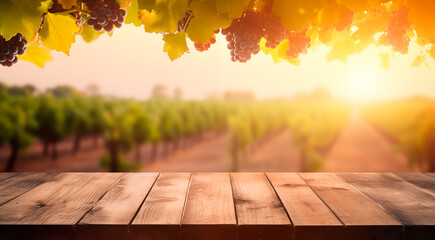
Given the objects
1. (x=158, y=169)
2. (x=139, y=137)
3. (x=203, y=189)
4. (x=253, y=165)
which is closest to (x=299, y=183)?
(x=203, y=189)

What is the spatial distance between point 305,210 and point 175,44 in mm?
939

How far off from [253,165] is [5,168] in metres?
11.3

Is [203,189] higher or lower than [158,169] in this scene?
higher

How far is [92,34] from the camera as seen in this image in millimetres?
1873

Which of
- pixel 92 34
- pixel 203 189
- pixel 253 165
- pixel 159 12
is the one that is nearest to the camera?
pixel 159 12

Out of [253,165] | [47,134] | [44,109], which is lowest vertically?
[253,165]

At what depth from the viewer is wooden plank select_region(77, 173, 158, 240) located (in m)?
1.47

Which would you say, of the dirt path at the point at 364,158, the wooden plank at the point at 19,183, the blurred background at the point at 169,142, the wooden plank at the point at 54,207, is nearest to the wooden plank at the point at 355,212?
the wooden plank at the point at 54,207

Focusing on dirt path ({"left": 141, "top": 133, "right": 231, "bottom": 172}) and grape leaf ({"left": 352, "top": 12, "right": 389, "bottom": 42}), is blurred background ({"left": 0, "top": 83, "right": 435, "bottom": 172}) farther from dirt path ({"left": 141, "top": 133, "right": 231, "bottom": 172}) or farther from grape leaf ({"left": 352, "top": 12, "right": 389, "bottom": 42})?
grape leaf ({"left": 352, "top": 12, "right": 389, "bottom": 42})

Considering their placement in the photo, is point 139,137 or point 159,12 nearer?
point 159,12

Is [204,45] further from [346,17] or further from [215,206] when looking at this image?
[215,206]

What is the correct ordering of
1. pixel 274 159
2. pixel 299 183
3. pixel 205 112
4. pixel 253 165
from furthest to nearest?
pixel 205 112, pixel 274 159, pixel 253 165, pixel 299 183

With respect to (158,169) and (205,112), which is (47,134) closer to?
(158,169)

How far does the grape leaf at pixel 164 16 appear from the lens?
4.48 ft
